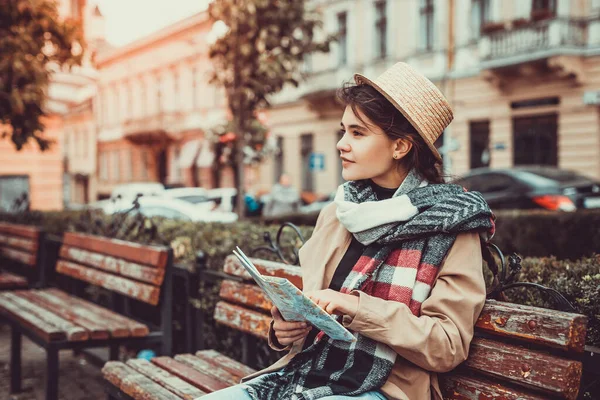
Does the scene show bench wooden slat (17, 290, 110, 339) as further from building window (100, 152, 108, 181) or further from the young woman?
building window (100, 152, 108, 181)

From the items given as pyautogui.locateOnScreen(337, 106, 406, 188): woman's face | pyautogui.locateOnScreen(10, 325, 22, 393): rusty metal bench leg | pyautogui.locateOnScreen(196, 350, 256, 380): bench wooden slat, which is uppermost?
pyautogui.locateOnScreen(337, 106, 406, 188): woman's face

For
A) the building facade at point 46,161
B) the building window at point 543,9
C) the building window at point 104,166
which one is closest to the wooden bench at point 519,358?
the building facade at point 46,161

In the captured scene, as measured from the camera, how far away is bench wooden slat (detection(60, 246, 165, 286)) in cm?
453

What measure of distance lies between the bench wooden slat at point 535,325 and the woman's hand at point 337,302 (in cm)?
43

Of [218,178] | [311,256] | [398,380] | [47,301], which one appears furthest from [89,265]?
[218,178]

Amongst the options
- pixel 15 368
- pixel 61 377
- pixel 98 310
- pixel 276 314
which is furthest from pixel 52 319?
→ pixel 276 314

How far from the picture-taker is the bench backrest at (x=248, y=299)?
11.2 feet

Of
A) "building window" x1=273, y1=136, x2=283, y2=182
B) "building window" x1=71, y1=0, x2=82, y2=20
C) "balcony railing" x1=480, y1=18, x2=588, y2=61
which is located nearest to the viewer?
"balcony railing" x1=480, y1=18, x2=588, y2=61

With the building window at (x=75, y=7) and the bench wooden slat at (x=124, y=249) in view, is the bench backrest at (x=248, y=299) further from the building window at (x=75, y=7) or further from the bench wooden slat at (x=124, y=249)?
the building window at (x=75, y=7)

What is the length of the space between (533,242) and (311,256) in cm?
502

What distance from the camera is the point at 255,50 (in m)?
11.2

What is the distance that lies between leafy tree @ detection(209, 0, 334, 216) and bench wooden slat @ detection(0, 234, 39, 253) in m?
3.47

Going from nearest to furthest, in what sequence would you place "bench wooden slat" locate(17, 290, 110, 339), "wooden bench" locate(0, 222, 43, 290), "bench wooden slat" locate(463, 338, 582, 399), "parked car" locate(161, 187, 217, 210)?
"bench wooden slat" locate(463, 338, 582, 399)
"bench wooden slat" locate(17, 290, 110, 339)
"wooden bench" locate(0, 222, 43, 290)
"parked car" locate(161, 187, 217, 210)

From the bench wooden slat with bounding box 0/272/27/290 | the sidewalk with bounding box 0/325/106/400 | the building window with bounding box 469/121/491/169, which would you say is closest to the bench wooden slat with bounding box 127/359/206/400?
the sidewalk with bounding box 0/325/106/400
